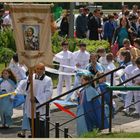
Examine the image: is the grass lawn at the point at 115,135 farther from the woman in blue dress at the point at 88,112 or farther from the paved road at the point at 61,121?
the paved road at the point at 61,121

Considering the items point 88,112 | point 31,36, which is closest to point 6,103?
point 88,112

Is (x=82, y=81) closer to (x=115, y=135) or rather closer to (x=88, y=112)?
(x=88, y=112)

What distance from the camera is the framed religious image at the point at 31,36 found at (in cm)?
1188

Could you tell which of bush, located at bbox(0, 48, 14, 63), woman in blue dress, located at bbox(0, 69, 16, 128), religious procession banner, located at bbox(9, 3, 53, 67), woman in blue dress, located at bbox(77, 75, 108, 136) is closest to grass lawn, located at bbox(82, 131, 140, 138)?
woman in blue dress, located at bbox(77, 75, 108, 136)

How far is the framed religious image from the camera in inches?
468

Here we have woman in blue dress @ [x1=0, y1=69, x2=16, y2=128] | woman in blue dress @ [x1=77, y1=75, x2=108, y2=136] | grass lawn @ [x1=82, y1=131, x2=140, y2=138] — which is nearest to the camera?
grass lawn @ [x1=82, y1=131, x2=140, y2=138]

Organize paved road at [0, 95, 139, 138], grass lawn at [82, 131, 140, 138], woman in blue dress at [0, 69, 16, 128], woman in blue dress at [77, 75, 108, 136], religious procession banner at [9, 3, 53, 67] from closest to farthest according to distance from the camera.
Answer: grass lawn at [82, 131, 140, 138], religious procession banner at [9, 3, 53, 67], woman in blue dress at [77, 75, 108, 136], paved road at [0, 95, 139, 138], woman in blue dress at [0, 69, 16, 128]

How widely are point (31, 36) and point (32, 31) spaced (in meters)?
0.09

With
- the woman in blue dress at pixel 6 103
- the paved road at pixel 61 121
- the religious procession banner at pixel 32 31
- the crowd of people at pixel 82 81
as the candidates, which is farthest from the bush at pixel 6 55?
the religious procession banner at pixel 32 31

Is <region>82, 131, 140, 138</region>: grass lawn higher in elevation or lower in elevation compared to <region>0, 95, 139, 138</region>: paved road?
higher

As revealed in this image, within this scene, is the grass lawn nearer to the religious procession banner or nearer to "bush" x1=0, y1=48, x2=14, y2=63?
the religious procession banner

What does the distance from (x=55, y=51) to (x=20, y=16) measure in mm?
11720

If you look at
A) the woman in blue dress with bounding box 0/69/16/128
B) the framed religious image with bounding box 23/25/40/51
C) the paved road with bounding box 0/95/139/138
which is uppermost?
the framed religious image with bounding box 23/25/40/51

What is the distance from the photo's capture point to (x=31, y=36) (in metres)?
11.9
